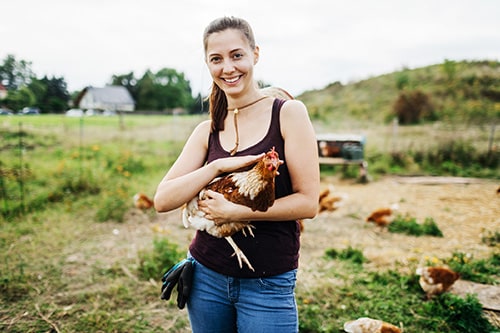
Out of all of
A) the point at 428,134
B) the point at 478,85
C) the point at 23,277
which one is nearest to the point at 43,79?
the point at 23,277

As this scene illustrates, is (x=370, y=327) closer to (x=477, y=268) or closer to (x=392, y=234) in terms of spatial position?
(x=477, y=268)

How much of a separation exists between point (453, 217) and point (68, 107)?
866 cm

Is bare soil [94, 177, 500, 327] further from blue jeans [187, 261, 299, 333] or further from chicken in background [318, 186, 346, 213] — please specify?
blue jeans [187, 261, 299, 333]

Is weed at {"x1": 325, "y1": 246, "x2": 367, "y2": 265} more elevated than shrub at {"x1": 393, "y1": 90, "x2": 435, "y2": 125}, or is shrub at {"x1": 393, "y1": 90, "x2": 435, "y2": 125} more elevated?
shrub at {"x1": 393, "y1": 90, "x2": 435, "y2": 125}

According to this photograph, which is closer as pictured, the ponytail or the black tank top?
the black tank top

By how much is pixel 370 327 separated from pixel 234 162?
1.90 m

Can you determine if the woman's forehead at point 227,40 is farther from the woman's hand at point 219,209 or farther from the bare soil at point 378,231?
the bare soil at point 378,231

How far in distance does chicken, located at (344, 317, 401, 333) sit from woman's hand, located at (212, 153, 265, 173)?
6.07 ft

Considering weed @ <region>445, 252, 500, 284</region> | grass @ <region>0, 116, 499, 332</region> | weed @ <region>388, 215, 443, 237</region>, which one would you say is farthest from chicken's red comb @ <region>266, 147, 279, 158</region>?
weed @ <region>388, 215, 443, 237</region>

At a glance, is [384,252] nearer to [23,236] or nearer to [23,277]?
[23,277]

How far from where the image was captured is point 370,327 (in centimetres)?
243

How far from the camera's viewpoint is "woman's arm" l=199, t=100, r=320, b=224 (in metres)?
1.22

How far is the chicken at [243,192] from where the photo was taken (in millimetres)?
1224

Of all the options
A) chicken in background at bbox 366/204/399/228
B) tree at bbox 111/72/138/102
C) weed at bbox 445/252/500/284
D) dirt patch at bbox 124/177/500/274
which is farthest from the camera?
tree at bbox 111/72/138/102
